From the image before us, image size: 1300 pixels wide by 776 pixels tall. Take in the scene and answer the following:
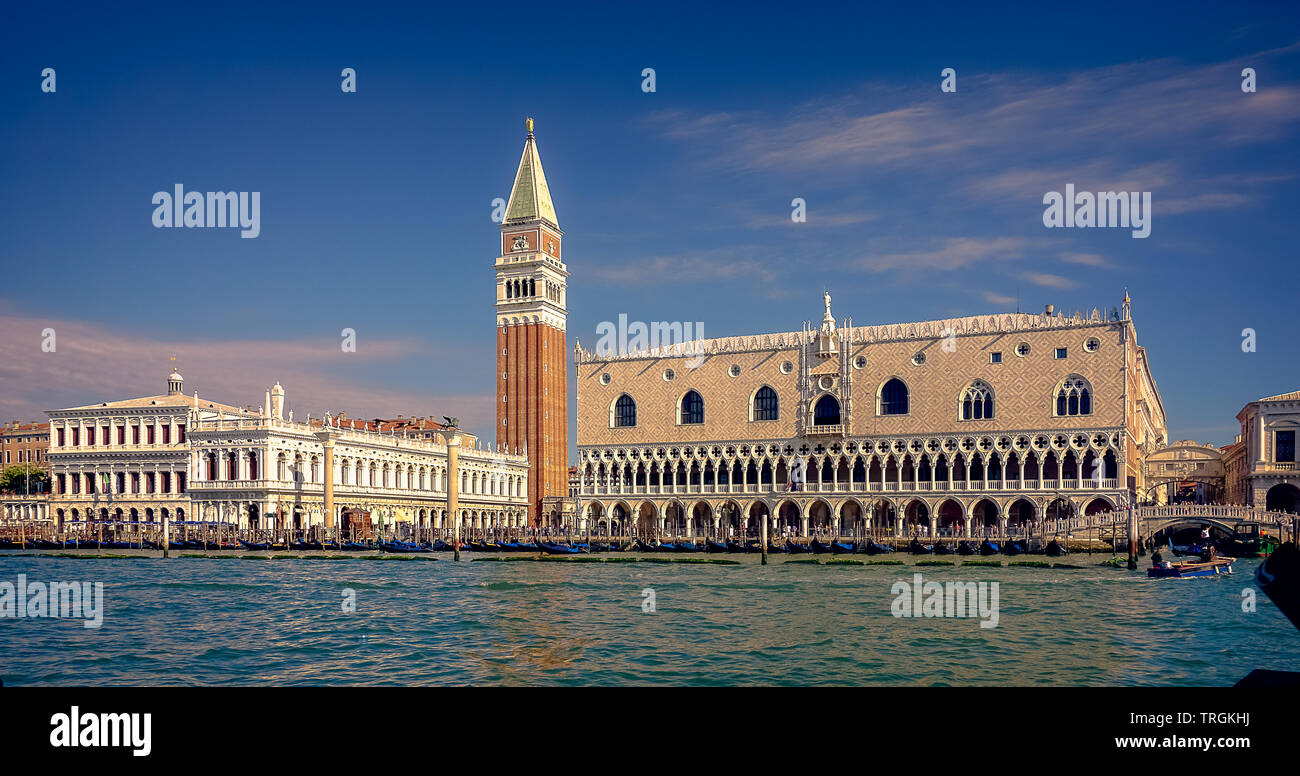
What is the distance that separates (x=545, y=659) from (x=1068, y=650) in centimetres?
849

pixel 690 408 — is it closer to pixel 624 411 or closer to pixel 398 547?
pixel 624 411

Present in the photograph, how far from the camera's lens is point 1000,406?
55344 mm

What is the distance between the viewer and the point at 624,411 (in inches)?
2601

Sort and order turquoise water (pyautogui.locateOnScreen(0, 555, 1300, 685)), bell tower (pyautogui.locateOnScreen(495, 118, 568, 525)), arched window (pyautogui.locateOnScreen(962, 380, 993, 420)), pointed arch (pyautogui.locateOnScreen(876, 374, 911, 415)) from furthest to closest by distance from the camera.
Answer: bell tower (pyautogui.locateOnScreen(495, 118, 568, 525)) < pointed arch (pyautogui.locateOnScreen(876, 374, 911, 415)) < arched window (pyautogui.locateOnScreen(962, 380, 993, 420)) < turquoise water (pyautogui.locateOnScreen(0, 555, 1300, 685))

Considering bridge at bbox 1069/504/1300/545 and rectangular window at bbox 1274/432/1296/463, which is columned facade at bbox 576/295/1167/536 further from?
rectangular window at bbox 1274/432/1296/463

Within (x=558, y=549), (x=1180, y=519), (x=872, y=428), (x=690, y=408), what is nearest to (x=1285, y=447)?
(x=1180, y=519)

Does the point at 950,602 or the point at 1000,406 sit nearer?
the point at 950,602

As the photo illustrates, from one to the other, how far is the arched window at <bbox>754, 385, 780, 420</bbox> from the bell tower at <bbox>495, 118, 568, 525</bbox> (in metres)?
20.0

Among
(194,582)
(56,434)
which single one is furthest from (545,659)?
(56,434)

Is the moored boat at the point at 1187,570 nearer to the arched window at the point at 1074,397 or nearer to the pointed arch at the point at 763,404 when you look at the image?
the arched window at the point at 1074,397

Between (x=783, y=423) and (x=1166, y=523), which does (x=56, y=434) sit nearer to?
(x=783, y=423)

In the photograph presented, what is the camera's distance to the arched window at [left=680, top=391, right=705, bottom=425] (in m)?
63.7

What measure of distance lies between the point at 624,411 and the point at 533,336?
13312mm

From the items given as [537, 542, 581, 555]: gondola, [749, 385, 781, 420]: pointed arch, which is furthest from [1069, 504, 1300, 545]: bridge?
[537, 542, 581, 555]: gondola
